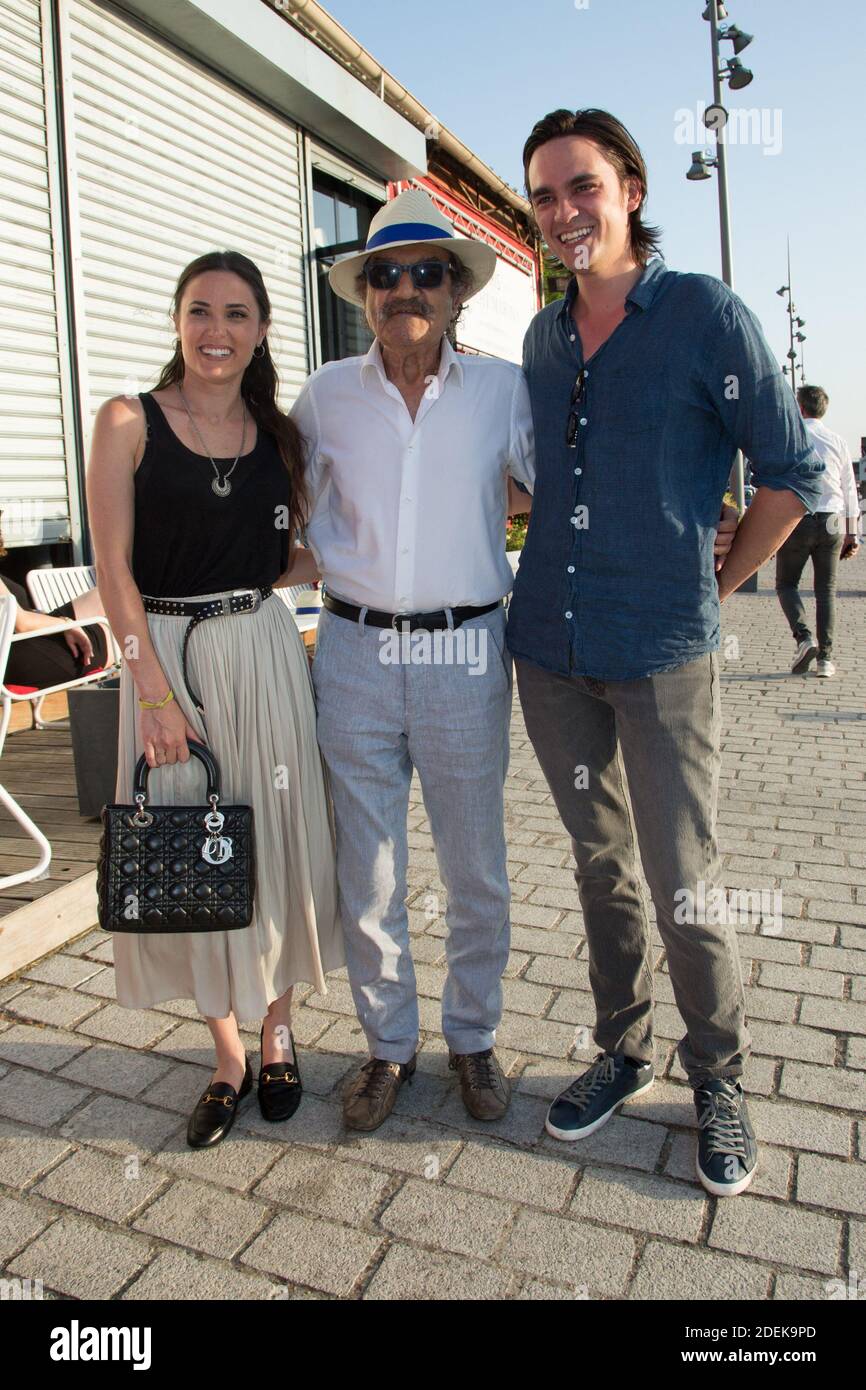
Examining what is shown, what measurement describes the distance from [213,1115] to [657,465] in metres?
2.02

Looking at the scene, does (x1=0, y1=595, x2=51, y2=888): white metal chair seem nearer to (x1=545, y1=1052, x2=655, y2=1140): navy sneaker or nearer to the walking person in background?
(x1=545, y1=1052, x2=655, y2=1140): navy sneaker

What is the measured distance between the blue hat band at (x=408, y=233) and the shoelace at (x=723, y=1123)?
2327mm

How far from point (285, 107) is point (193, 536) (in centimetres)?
808

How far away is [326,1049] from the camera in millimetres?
3148

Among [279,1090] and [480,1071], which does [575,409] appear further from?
[279,1090]

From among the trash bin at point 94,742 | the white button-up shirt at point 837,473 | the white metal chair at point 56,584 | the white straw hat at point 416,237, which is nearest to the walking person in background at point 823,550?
the white button-up shirt at point 837,473

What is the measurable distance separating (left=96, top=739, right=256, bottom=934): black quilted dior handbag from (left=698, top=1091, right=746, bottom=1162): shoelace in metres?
1.26

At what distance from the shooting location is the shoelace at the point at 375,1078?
2787mm

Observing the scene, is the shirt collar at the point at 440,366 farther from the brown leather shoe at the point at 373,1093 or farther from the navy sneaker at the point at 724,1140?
the navy sneaker at the point at 724,1140

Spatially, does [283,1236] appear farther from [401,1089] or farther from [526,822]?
[526,822]

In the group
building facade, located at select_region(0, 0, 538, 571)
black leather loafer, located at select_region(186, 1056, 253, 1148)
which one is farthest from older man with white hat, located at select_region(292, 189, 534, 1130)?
building facade, located at select_region(0, 0, 538, 571)

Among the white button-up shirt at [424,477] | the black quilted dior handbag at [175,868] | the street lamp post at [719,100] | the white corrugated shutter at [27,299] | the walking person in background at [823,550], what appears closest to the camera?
the black quilted dior handbag at [175,868]
